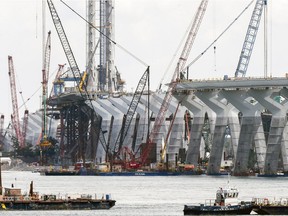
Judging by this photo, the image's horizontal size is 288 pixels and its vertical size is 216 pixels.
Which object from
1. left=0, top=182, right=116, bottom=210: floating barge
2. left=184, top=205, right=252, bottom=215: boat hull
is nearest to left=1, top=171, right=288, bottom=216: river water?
left=0, top=182, right=116, bottom=210: floating barge

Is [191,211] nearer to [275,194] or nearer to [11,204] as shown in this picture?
[11,204]

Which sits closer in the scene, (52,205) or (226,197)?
(226,197)

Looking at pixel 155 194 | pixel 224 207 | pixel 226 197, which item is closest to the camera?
pixel 224 207

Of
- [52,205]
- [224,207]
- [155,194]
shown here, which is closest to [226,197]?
[224,207]

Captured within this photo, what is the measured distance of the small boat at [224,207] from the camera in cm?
12088

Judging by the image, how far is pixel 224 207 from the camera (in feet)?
398

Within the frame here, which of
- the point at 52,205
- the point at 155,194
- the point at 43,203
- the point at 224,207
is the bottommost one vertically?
the point at 224,207

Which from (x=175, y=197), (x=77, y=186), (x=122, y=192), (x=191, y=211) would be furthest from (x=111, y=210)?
(x=77, y=186)

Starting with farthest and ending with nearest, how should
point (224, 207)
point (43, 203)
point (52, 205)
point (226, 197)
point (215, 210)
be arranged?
Answer: point (43, 203) < point (52, 205) < point (226, 197) < point (224, 207) < point (215, 210)

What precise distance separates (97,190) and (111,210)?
144 ft

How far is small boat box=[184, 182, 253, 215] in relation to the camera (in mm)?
120875

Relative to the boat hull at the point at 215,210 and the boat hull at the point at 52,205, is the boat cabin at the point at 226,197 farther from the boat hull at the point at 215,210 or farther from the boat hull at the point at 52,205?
the boat hull at the point at 52,205

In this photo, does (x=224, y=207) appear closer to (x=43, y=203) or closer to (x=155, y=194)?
(x=43, y=203)

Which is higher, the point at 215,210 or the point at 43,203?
the point at 43,203
